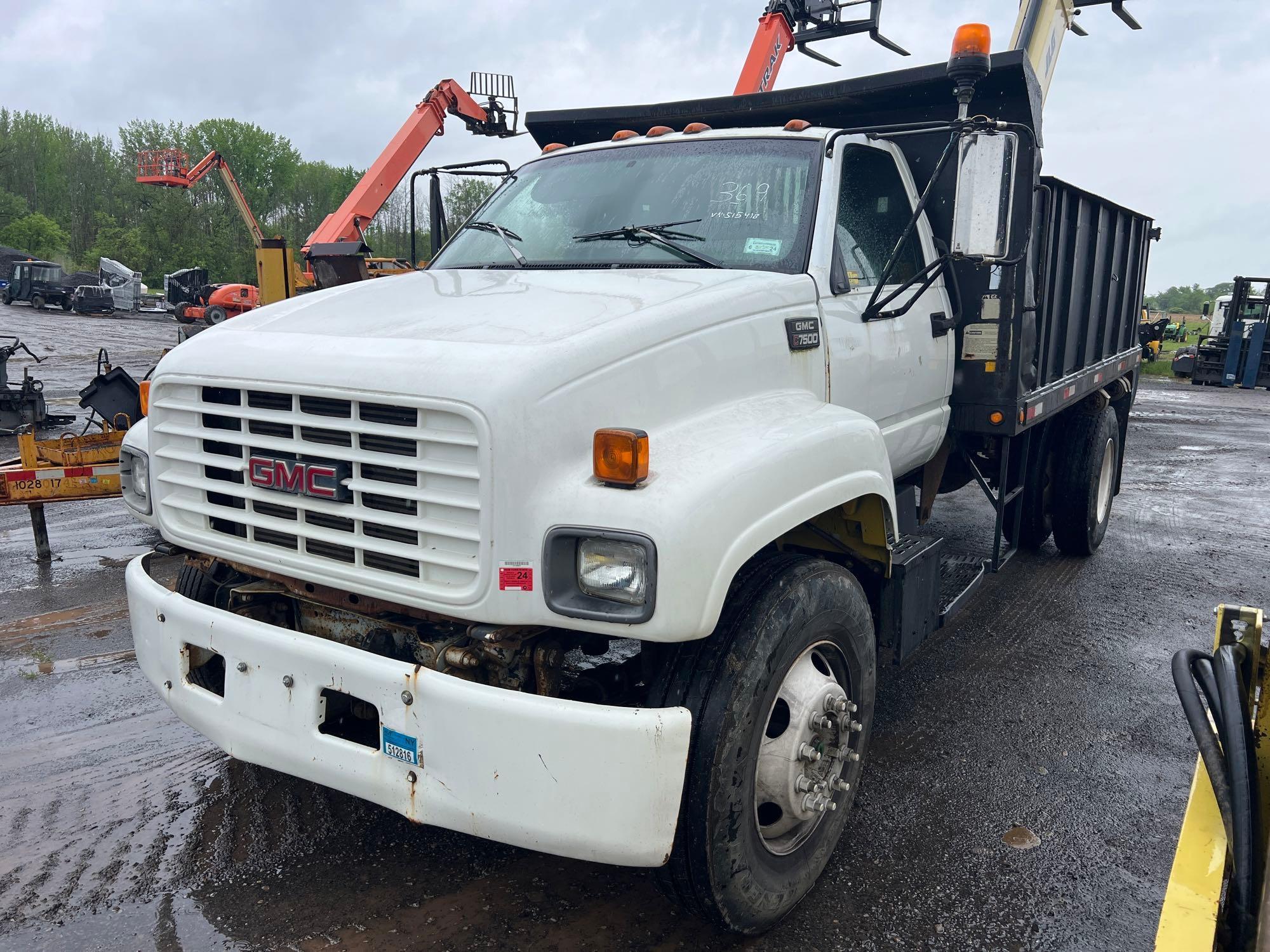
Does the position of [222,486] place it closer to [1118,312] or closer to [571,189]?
[571,189]

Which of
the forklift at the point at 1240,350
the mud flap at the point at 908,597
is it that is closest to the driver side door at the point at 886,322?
the mud flap at the point at 908,597

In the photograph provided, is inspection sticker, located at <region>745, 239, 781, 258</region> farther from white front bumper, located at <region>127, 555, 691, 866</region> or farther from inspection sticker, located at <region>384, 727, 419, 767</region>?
inspection sticker, located at <region>384, 727, 419, 767</region>

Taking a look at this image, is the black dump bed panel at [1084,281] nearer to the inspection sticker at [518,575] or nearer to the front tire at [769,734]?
the front tire at [769,734]

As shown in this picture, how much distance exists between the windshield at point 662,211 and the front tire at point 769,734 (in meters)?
1.29

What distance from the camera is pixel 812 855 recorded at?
302cm

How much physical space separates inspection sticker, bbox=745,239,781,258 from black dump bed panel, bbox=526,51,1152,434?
974mm

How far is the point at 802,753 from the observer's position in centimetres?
284

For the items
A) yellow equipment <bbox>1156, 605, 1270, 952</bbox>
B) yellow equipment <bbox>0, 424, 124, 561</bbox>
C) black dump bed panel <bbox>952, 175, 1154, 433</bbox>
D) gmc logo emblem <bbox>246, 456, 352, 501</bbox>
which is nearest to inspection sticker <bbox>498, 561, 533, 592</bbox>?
gmc logo emblem <bbox>246, 456, 352, 501</bbox>

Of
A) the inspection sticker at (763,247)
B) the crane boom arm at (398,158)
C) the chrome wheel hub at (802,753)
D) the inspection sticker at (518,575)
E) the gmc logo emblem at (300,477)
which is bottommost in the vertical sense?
the chrome wheel hub at (802,753)

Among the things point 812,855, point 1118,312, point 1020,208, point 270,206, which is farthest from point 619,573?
point 270,206

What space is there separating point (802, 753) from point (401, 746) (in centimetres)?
116

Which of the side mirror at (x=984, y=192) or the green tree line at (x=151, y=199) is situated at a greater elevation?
the green tree line at (x=151, y=199)

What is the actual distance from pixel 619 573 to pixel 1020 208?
3133 mm

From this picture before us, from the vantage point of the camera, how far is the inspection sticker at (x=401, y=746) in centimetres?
248
